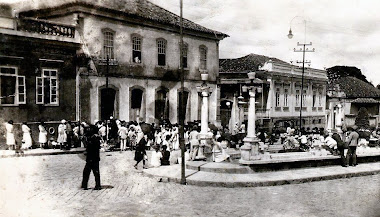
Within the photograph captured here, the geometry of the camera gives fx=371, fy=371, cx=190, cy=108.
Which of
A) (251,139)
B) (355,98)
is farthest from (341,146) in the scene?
(355,98)

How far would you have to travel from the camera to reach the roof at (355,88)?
35125 mm

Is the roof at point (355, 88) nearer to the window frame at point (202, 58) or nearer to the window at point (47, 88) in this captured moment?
the window frame at point (202, 58)

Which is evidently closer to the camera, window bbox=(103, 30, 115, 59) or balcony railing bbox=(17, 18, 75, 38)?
balcony railing bbox=(17, 18, 75, 38)

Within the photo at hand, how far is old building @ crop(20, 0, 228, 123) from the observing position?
16453mm

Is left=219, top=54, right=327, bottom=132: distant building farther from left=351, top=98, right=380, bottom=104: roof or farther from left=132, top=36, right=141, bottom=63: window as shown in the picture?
left=132, top=36, right=141, bottom=63: window

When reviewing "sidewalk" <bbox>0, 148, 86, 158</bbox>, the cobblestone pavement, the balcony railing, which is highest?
the balcony railing

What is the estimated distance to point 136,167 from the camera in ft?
40.9

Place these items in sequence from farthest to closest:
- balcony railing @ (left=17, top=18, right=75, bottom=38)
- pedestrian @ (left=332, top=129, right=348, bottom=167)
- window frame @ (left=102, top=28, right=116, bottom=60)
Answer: window frame @ (left=102, top=28, right=116, bottom=60) < pedestrian @ (left=332, top=129, right=348, bottom=167) < balcony railing @ (left=17, top=18, right=75, bottom=38)

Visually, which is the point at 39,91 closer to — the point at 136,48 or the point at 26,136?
the point at 26,136

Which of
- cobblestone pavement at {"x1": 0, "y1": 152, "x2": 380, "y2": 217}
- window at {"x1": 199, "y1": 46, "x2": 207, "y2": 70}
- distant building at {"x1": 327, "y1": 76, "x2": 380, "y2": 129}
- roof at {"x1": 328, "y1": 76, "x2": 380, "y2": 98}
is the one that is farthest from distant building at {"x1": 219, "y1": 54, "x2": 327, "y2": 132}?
cobblestone pavement at {"x1": 0, "y1": 152, "x2": 380, "y2": 217}

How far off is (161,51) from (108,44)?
373 centimetres

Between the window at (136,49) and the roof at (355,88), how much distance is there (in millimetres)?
22845

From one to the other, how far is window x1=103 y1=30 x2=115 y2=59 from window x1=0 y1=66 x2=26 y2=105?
24.1 ft

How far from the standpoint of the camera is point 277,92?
28641 millimetres
